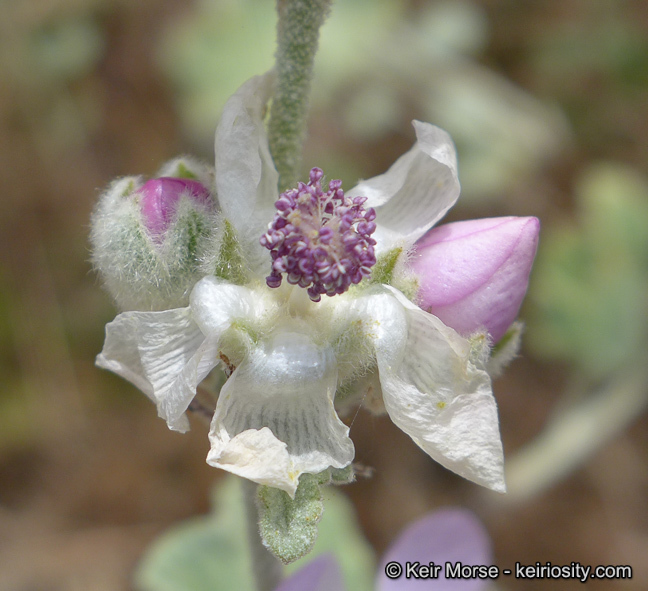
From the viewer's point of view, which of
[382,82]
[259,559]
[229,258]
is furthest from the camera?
[382,82]

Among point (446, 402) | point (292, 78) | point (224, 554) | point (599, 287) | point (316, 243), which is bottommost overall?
point (224, 554)

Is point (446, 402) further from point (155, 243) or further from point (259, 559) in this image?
point (259, 559)

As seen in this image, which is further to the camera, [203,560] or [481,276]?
[203,560]

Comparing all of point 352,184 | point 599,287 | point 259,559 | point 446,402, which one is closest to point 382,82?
point 352,184

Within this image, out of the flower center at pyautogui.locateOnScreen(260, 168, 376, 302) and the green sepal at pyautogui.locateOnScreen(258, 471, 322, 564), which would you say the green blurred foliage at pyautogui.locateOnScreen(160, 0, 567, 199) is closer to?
the flower center at pyautogui.locateOnScreen(260, 168, 376, 302)

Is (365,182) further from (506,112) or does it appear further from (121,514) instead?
(506,112)
